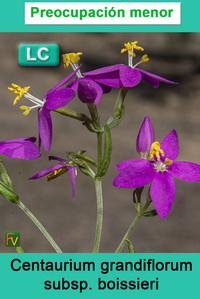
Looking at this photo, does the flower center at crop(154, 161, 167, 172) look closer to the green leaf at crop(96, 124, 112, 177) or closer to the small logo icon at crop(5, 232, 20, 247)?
the green leaf at crop(96, 124, 112, 177)

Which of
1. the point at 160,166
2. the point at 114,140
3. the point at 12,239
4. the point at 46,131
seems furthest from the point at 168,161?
the point at 114,140

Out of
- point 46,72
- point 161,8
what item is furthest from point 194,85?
point 161,8

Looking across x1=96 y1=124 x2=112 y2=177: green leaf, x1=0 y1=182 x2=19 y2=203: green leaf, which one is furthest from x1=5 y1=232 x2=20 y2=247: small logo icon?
x1=96 y1=124 x2=112 y2=177: green leaf

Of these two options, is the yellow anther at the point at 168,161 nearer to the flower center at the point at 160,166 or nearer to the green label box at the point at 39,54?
the flower center at the point at 160,166

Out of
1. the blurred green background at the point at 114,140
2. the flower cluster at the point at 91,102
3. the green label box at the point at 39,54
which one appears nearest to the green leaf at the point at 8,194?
the flower cluster at the point at 91,102

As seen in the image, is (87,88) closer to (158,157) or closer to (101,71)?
(101,71)

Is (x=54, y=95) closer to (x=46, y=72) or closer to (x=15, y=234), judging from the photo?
(x=15, y=234)

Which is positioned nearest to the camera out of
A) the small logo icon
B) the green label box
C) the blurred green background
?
the small logo icon
